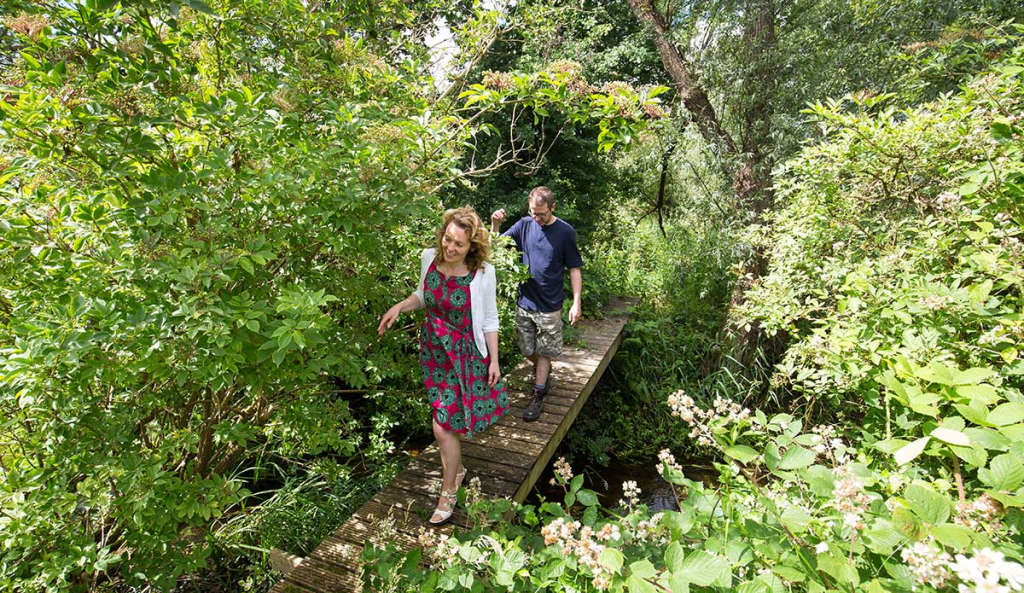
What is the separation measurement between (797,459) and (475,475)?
85.7 inches

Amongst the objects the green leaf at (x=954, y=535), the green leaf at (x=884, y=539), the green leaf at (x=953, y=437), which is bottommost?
the green leaf at (x=884, y=539)

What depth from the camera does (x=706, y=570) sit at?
1.03 m

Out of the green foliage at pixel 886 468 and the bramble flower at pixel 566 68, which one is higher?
the bramble flower at pixel 566 68

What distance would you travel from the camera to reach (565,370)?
4676mm

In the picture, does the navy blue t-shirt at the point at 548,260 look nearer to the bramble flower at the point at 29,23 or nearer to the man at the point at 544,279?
the man at the point at 544,279

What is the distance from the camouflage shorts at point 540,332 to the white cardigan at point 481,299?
1.13 metres

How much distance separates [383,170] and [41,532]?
1897 millimetres

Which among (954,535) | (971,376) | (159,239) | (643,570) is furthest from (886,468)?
(159,239)

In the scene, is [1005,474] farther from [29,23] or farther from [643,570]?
[29,23]

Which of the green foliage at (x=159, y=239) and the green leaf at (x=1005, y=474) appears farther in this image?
the green foliage at (x=159, y=239)

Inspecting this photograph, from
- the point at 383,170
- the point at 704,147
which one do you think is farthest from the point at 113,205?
the point at 704,147

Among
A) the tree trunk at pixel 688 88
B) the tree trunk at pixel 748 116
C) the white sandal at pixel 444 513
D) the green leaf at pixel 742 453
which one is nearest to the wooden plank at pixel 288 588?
the white sandal at pixel 444 513

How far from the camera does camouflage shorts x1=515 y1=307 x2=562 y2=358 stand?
368 cm

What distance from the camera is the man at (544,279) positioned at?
11.7ft
